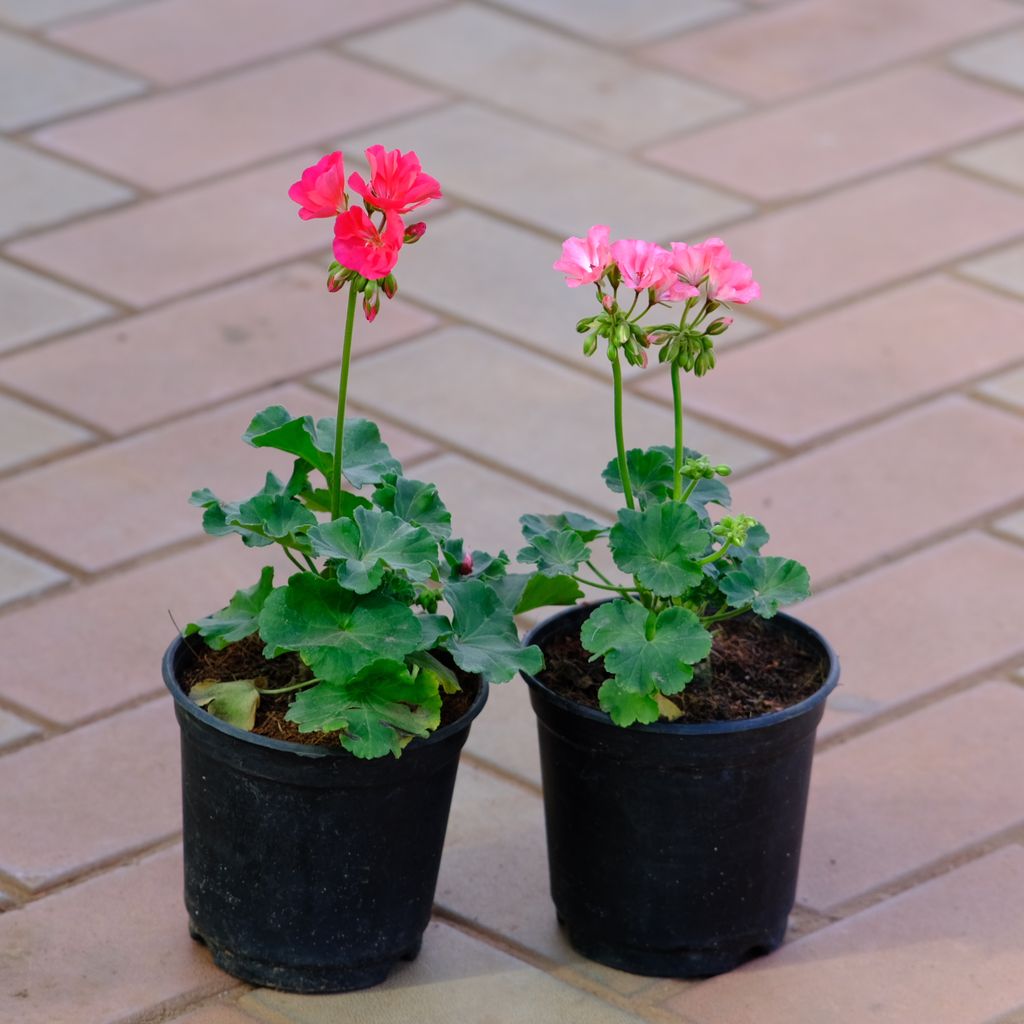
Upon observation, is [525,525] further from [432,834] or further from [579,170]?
[579,170]

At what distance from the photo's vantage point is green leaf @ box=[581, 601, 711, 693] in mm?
2020

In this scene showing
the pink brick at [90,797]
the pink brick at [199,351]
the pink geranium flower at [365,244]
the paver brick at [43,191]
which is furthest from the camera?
the paver brick at [43,191]

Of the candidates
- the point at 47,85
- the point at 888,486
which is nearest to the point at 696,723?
the point at 888,486

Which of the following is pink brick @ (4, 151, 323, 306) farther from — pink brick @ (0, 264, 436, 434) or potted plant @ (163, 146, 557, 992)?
potted plant @ (163, 146, 557, 992)

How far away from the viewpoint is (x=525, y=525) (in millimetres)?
2219

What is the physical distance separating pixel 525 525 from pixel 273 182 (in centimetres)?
202

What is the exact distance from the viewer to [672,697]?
85.0 inches

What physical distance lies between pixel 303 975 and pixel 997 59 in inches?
127

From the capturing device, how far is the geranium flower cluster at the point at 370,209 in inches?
76.3

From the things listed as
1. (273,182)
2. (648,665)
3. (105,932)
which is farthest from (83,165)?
(648,665)

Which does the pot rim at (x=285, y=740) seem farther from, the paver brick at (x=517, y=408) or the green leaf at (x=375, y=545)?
the paver brick at (x=517, y=408)

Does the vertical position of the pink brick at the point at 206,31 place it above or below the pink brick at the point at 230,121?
above

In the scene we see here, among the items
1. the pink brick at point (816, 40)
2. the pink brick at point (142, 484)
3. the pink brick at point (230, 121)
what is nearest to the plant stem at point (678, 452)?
the pink brick at point (142, 484)

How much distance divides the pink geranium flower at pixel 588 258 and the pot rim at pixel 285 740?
44 cm
